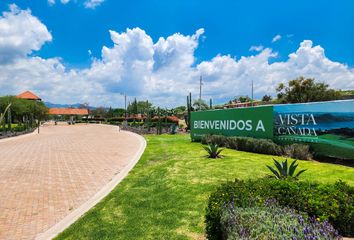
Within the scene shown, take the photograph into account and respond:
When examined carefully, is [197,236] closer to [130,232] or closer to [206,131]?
[130,232]

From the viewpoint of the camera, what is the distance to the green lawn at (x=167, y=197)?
19.2ft

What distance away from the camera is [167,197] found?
7.86m

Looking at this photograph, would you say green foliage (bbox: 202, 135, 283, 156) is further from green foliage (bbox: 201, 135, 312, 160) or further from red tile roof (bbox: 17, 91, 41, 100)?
red tile roof (bbox: 17, 91, 41, 100)

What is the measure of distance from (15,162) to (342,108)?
597 inches

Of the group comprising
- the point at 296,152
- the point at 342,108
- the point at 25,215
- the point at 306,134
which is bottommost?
the point at 25,215

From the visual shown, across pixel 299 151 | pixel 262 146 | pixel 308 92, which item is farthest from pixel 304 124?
pixel 308 92

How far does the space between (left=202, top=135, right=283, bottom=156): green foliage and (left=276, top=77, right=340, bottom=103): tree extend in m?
27.7

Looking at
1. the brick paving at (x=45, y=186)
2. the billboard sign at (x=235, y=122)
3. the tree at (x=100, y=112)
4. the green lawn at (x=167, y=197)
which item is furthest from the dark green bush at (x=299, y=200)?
the tree at (x=100, y=112)

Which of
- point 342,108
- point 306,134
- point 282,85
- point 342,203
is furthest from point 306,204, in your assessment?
point 282,85

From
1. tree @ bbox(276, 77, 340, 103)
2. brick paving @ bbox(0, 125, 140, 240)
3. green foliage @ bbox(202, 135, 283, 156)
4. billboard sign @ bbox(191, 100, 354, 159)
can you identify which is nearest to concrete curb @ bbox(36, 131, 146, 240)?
brick paving @ bbox(0, 125, 140, 240)

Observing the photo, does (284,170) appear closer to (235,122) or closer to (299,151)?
(299,151)

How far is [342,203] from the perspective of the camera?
4.44m

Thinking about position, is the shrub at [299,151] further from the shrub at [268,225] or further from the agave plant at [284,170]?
the shrub at [268,225]

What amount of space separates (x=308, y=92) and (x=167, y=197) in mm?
38496
